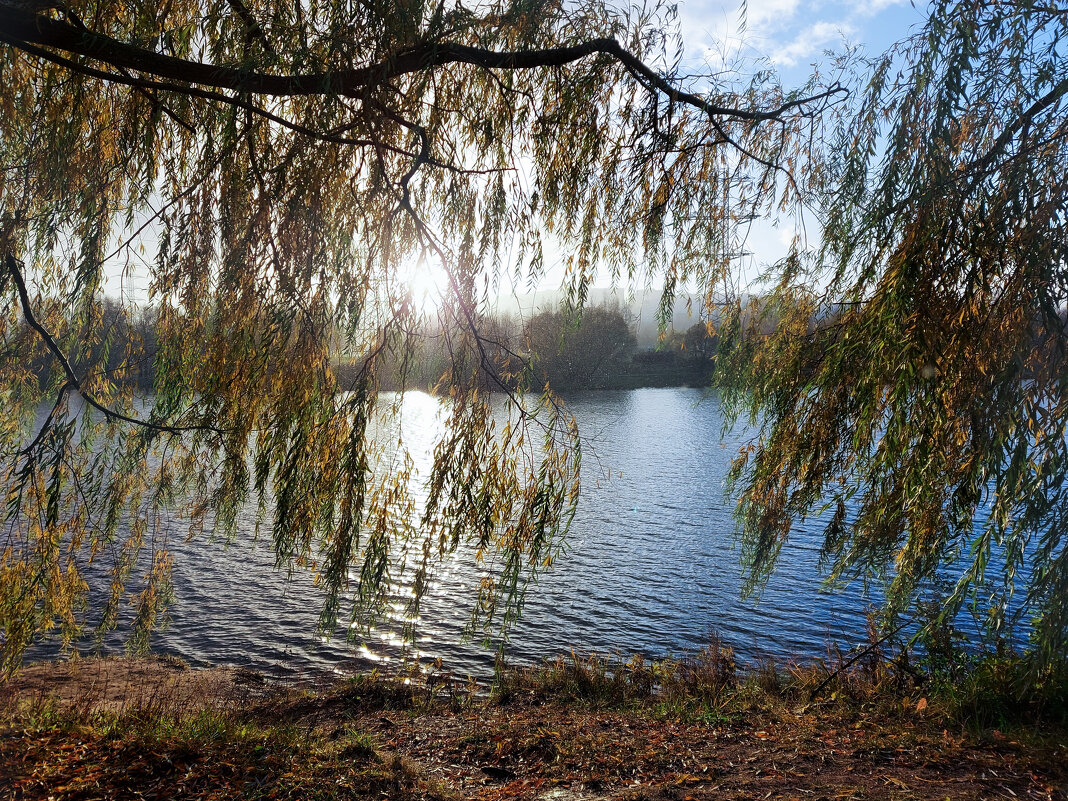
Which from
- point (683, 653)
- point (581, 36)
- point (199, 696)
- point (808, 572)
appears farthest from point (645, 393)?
point (581, 36)

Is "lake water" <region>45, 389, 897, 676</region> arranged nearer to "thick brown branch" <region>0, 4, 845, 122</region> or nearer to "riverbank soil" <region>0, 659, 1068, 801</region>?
"riverbank soil" <region>0, 659, 1068, 801</region>

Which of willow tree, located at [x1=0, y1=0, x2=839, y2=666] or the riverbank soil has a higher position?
willow tree, located at [x1=0, y1=0, x2=839, y2=666]

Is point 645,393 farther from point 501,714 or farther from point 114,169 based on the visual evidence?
point 114,169

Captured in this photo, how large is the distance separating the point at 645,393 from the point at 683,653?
42408 millimetres

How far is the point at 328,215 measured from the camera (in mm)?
3809

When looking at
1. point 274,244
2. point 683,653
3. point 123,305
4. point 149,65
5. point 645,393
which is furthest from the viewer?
point 645,393

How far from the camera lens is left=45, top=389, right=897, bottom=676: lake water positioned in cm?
1078

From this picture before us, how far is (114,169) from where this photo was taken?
14.2ft

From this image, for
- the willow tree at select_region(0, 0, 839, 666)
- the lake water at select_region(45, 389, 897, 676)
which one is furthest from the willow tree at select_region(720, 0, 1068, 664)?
the lake water at select_region(45, 389, 897, 676)

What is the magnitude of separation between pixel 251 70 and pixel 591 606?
11.4 metres

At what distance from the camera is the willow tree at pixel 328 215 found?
338 cm

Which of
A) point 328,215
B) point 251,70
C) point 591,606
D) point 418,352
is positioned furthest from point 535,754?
point 591,606

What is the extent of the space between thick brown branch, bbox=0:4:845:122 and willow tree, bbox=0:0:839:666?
0.01 metres

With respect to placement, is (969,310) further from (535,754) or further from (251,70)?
(535,754)
